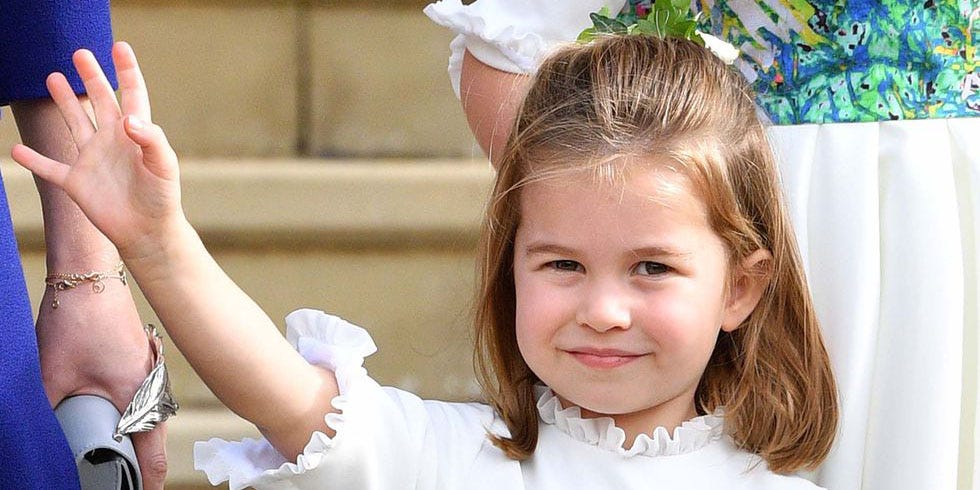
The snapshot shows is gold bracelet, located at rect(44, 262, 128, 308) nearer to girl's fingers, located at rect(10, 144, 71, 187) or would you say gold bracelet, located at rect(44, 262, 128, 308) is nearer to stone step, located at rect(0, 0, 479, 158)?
girl's fingers, located at rect(10, 144, 71, 187)

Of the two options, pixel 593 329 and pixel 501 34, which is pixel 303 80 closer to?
pixel 501 34

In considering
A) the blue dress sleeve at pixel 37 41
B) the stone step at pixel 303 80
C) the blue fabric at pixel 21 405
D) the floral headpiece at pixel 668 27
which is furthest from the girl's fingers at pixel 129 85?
the stone step at pixel 303 80

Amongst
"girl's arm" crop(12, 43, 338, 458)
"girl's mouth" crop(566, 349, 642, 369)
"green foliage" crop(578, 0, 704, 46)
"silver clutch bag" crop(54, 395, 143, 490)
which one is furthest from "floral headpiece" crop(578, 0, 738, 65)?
"silver clutch bag" crop(54, 395, 143, 490)

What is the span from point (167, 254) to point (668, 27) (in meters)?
0.63

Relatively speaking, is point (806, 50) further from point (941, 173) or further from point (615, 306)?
point (615, 306)

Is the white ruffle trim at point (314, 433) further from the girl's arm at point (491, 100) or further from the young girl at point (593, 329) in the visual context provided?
the girl's arm at point (491, 100)

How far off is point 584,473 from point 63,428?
518 millimetres

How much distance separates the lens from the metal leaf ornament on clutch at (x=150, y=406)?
4.38 feet

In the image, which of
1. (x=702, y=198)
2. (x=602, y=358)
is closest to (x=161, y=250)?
(x=602, y=358)

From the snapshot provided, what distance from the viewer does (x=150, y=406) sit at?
4.47 ft

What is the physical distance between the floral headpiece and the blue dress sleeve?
0.54 m

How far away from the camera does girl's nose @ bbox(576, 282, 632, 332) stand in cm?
135

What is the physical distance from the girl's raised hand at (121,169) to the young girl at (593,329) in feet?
0.04

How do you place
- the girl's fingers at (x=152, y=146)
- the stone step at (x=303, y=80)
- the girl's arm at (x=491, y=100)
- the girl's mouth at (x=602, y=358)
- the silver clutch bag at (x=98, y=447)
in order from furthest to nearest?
the stone step at (x=303, y=80) < the girl's arm at (x=491, y=100) < the girl's mouth at (x=602, y=358) < the silver clutch bag at (x=98, y=447) < the girl's fingers at (x=152, y=146)
